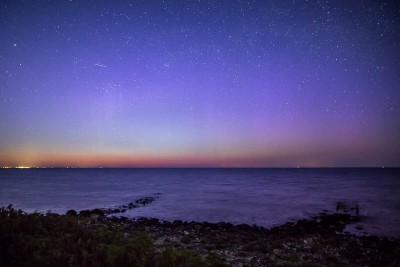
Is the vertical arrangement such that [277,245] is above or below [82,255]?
below

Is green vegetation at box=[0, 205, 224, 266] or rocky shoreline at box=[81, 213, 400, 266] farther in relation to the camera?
rocky shoreline at box=[81, 213, 400, 266]

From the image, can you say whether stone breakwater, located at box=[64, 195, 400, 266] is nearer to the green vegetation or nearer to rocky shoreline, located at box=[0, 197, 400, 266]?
rocky shoreline, located at box=[0, 197, 400, 266]

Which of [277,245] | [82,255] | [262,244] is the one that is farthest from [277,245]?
[82,255]

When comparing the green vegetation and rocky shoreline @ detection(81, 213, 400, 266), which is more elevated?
the green vegetation

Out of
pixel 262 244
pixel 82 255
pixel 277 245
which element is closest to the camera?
pixel 82 255

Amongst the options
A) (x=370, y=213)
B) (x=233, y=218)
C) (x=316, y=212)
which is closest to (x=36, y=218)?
(x=233, y=218)

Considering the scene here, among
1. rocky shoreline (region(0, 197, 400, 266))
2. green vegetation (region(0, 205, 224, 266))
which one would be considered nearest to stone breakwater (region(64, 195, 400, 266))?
rocky shoreline (region(0, 197, 400, 266))

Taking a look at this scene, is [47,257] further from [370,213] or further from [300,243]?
[370,213]

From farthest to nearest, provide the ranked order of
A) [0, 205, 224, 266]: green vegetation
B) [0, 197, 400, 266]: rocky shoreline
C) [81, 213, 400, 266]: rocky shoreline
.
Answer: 1. [81, 213, 400, 266]: rocky shoreline
2. [0, 197, 400, 266]: rocky shoreline
3. [0, 205, 224, 266]: green vegetation

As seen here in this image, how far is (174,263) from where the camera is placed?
6.30 m

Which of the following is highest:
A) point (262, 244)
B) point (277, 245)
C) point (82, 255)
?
point (82, 255)

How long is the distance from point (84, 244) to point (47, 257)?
181 cm

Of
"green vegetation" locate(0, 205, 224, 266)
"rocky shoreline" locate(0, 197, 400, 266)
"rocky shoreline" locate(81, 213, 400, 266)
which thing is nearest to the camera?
"green vegetation" locate(0, 205, 224, 266)

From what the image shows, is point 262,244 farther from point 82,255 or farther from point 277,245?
point 82,255
